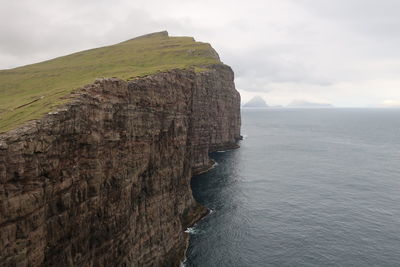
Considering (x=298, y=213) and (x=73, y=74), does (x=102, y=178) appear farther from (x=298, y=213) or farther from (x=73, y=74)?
(x=298, y=213)

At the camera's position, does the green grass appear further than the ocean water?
No

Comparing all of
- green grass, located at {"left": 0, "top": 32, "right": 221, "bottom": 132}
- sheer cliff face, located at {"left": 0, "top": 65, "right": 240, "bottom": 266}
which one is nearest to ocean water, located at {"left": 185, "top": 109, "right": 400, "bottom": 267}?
sheer cliff face, located at {"left": 0, "top": 65, "right": 240, "bottom": 266}

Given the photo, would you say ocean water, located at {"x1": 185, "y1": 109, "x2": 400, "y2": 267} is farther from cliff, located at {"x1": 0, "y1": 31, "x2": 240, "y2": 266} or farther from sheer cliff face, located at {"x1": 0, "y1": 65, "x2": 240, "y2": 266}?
sheer cliff face, located at {"x1": 0, "y1": 65, "x2": 240, "y2": 266}

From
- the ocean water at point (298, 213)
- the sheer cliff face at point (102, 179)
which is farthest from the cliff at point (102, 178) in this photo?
the ocean water at point (298, 213)

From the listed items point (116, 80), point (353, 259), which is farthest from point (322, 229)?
point (116, 80)

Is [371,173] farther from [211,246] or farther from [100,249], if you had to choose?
[100,249]

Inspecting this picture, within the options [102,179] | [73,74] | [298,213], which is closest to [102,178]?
[102,179]
